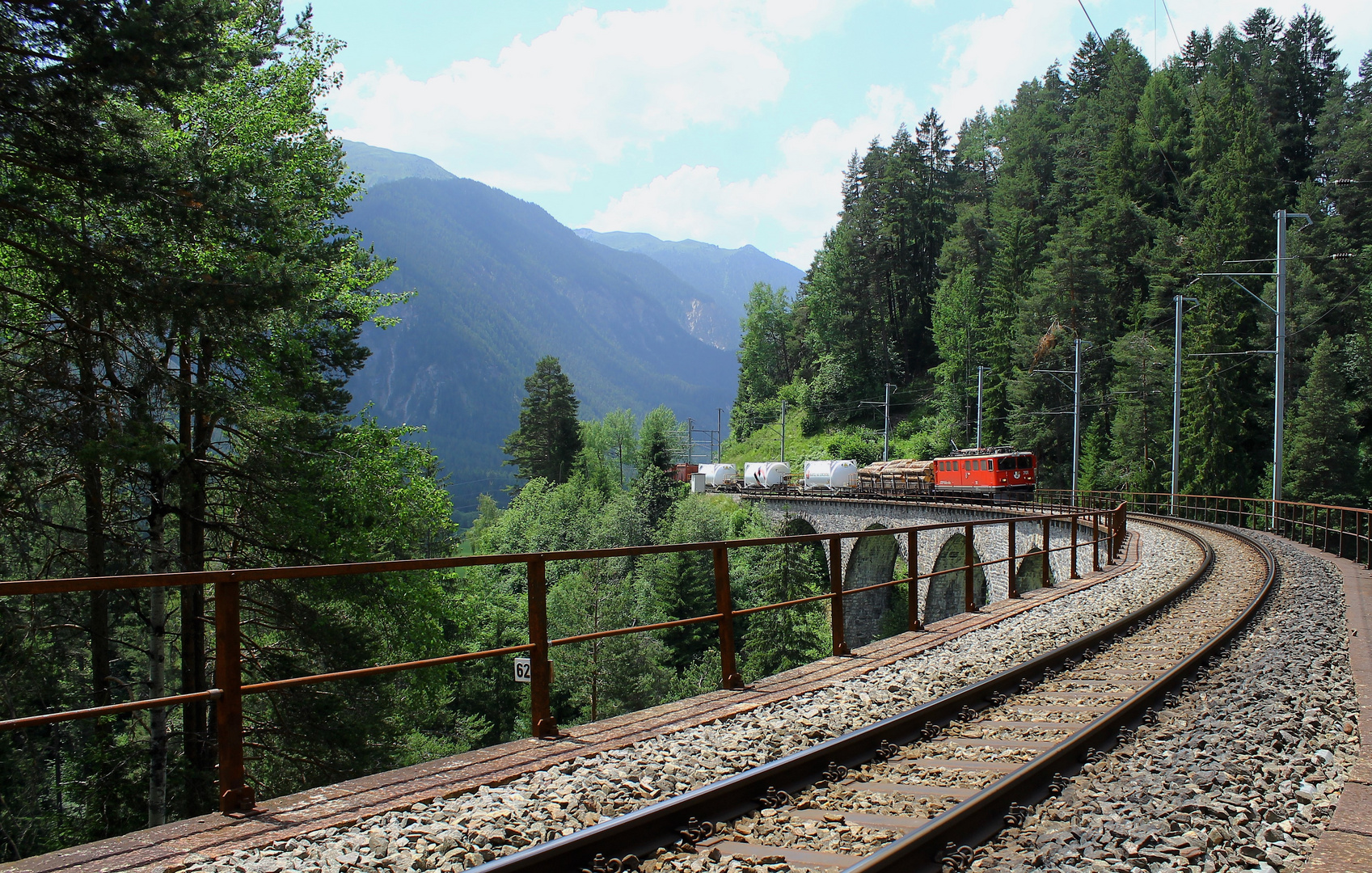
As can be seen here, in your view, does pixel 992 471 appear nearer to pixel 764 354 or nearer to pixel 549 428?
pixel 549 428

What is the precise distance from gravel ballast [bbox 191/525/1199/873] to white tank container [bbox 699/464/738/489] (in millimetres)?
55189

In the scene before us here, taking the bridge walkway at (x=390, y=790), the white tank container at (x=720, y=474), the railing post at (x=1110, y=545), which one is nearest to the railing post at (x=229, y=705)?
the bridge walkway at (x=390, y=790)

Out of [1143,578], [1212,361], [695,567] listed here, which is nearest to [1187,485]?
[1212,361]

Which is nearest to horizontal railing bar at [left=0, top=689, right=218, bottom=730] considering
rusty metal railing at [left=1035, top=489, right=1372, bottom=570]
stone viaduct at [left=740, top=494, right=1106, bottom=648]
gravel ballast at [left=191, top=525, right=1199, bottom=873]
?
gravel ballast at [left=191, top=525, right=1199, bottom=873]

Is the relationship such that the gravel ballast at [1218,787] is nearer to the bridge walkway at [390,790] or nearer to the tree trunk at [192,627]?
the bridge walkway at [390,790]

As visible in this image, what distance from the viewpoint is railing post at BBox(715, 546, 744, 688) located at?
6.21 metres

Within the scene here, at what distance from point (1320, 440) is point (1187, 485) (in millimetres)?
7290

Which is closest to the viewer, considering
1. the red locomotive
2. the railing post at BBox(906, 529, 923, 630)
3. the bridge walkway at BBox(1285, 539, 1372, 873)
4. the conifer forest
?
the bridge walkway at BBox(1285, 539, 1372, 873)

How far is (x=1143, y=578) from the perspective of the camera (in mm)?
14672

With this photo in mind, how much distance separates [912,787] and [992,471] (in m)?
36.5

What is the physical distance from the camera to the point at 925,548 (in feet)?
124

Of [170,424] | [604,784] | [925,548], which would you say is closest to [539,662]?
[604,784]

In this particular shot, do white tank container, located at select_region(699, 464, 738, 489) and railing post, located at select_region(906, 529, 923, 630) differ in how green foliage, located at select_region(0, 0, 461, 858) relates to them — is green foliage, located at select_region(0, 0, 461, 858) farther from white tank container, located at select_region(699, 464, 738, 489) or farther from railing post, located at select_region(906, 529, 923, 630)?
white tank container, located at select_region(699, 464, 738, 489)

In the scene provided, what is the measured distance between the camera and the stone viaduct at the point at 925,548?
30234 mm
